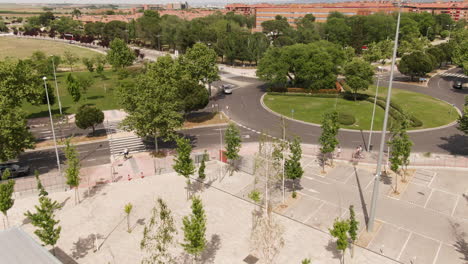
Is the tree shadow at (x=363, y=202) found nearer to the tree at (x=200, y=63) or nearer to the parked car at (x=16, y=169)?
the tree at (x=200, y=63)

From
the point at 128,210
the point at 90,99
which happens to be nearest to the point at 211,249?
the point at 128,210

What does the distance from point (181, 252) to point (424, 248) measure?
793 inches

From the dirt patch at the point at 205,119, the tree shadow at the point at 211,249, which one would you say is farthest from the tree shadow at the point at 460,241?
the dirt patch at the point at 205,119

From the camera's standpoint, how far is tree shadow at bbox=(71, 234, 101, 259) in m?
29.8

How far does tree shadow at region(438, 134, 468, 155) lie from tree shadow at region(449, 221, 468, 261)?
20.0m

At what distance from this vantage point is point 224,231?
3262 centimetres

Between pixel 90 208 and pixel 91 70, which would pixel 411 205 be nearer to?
pixel 90 208

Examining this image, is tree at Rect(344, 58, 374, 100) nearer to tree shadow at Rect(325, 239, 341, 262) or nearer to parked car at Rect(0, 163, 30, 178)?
tree shadow at Rect(325, 239, 341, 262)

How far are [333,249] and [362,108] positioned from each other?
44026 millimetres

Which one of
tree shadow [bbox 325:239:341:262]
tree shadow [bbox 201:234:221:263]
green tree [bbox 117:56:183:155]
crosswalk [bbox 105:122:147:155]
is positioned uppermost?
green tree [bbox 117:56:183:155]

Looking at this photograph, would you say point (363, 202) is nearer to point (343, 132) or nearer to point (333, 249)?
point (333, 249)

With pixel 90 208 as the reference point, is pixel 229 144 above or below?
above

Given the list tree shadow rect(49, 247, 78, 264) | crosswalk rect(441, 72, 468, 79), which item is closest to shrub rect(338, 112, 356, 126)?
tree shadow rect(49, 247, 78, 264)

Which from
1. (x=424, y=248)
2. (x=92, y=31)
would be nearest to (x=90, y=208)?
(x=424, y=248)
